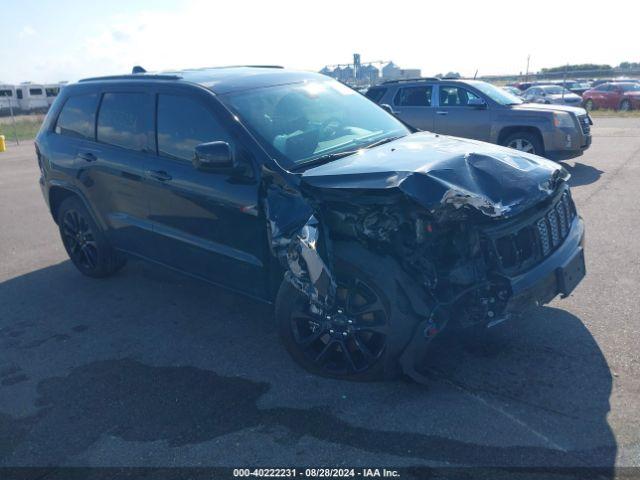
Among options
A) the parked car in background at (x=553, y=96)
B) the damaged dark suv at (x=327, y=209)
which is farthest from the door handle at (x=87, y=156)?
the parked car in background at (x=553, y=96)

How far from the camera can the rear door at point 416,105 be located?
40.2ft

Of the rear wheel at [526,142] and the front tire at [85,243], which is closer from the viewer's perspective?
the front tire at [85,243]

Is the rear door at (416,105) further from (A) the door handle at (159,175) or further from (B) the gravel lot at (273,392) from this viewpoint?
(A) the door handle at (159,175)

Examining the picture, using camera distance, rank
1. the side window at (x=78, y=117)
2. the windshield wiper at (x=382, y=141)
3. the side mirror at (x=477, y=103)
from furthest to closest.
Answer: the side mirror at (x=477, y=103) < the side window at (x=78, y=117) < the windshield wiper at (x=382, y=141)

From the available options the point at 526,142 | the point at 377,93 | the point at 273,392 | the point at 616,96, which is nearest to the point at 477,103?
the point at 526,142

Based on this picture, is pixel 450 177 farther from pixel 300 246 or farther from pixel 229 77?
pixel 229 77

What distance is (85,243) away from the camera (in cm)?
606

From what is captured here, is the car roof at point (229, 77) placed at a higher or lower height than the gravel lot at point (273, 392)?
higher

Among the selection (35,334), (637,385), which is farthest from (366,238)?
(35,334)

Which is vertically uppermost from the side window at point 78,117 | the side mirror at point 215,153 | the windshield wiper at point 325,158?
the side window at point 78,117

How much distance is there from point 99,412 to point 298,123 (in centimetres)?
245

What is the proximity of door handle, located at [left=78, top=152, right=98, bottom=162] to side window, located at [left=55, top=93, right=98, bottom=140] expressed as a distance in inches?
6.3

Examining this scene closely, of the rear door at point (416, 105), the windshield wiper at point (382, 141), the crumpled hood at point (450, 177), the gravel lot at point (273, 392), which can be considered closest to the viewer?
the gravel lot at point (273, 392)

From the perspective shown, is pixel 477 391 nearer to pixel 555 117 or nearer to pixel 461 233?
pixel 461 233
